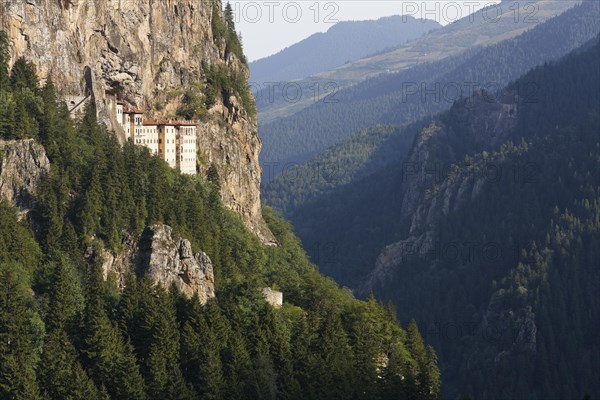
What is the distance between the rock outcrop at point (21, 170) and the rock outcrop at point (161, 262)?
6.73m

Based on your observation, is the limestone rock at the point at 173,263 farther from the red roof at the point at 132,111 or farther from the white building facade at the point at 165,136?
the red roof at the point at 132,111

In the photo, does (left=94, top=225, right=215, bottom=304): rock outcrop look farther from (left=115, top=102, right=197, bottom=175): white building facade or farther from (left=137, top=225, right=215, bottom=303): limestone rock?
(left=115, top=102, right=197, bottom=175): white building facade

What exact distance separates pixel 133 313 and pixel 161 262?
28.4 feet

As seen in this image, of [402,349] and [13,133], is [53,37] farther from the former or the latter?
[402,349]

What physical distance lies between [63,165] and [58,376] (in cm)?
2310

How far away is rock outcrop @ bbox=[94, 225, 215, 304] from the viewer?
103m

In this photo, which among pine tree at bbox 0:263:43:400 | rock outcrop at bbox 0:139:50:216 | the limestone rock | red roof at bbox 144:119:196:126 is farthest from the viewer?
red roof at bbox 144:119:196:126

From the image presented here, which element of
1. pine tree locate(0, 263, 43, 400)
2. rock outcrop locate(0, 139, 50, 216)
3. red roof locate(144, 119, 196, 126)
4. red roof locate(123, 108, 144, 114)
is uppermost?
red roof locate(123, 108, 144, 114)

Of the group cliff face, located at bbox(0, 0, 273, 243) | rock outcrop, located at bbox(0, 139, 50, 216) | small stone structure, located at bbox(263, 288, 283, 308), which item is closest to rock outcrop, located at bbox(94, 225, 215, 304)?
small stone structure, located at bbox(263, 288, 283, 308)

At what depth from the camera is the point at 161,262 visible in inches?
4112

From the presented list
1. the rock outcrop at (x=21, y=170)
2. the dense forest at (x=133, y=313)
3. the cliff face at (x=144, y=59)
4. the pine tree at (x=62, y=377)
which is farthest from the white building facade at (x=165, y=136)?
the pine tree at (x=62, y=377)

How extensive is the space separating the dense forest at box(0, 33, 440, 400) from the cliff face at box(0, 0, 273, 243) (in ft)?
10.1

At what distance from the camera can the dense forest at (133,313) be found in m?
89.8

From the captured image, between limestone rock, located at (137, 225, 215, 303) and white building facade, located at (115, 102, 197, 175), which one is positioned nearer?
limestone rock, located at (137, 225, 215, 303)
